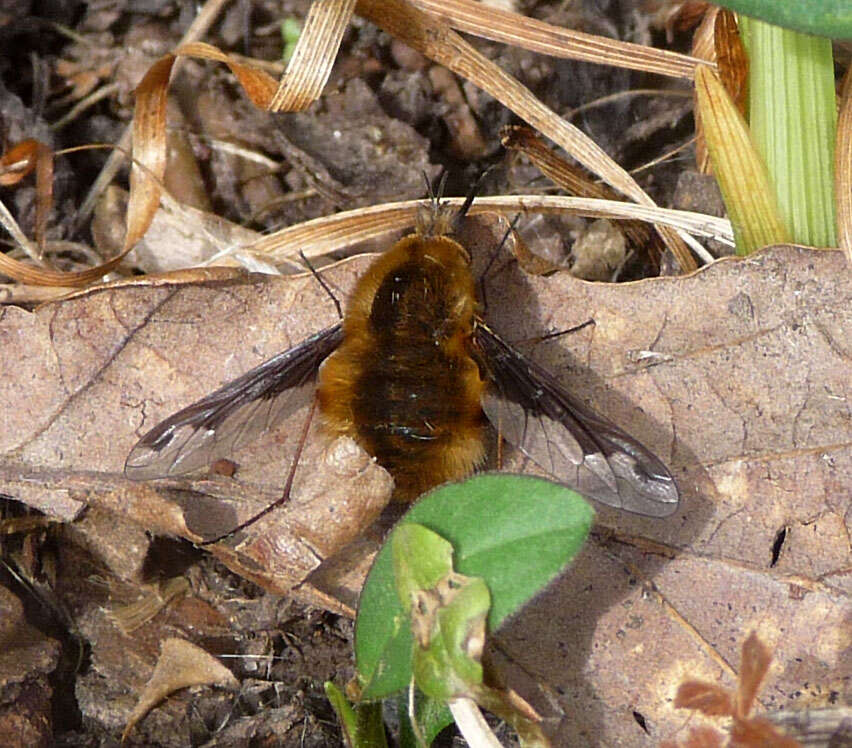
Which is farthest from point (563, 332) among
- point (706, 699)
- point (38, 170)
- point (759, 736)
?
point (38, 170)

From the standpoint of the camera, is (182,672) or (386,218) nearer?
(182,672)

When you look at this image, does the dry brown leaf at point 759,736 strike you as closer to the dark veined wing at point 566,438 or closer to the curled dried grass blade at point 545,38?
the dark veined wing at point 566,438

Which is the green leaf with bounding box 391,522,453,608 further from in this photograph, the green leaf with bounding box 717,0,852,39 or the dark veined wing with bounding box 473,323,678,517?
the green leaf with bounding box 717,0,852,39

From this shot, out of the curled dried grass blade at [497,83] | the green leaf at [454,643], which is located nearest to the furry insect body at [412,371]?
the green leaf at [454,643]

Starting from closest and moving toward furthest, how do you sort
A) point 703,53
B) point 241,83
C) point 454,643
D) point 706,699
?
1. point 706,699
2. point 454,643
3. point 703,53
4. point 241,83

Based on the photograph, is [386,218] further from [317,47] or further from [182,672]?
[182,672]

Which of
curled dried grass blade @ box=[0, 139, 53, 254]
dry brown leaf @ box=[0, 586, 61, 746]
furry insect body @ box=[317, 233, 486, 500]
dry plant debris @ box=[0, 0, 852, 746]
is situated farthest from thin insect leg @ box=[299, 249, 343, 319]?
dry brown leaf @ box=[0, 586, 61, 746]

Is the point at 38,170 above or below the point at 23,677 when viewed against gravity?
above
